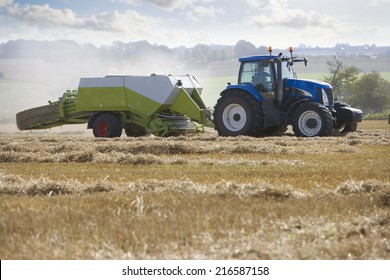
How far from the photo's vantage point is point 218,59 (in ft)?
368

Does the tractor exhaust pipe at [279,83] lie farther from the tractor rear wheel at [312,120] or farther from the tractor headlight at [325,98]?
the tractor headlight at [325,98]

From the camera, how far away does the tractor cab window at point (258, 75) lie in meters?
18.5

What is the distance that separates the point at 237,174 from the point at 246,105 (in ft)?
27.9

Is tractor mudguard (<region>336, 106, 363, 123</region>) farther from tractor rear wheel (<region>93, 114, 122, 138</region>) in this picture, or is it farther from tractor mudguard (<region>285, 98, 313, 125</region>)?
tractor rear wheel (<region>93, 114, 122, 138</region>)

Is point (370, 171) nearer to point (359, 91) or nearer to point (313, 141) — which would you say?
point (313, 141)

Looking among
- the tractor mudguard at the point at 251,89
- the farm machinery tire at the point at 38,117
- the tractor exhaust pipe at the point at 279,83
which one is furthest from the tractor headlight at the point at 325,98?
the farm machinery tire at the point at 38,117

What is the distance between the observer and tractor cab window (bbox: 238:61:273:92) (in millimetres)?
18453

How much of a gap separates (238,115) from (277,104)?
1364 mm

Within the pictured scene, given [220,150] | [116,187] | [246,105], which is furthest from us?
[246,105]

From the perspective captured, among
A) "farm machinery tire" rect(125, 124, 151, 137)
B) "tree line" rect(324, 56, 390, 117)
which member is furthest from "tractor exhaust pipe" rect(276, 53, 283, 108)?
"tree line" rect(324, 56, 390, 117)

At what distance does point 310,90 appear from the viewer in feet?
60.2

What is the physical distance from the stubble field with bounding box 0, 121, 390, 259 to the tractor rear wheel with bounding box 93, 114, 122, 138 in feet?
27.5

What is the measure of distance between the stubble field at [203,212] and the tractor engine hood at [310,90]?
20.9 feet

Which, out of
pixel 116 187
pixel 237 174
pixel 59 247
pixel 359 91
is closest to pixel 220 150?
pixel 237 174
